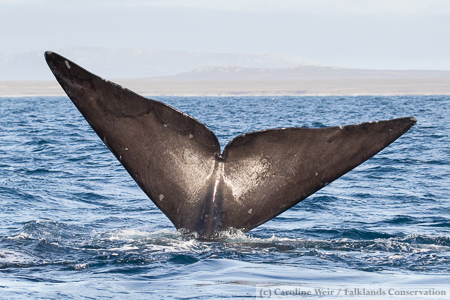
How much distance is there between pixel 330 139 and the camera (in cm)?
550

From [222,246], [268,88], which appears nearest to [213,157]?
[222,246]

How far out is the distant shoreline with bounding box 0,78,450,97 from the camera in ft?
477

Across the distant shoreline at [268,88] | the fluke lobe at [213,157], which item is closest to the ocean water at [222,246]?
the fluke lobe at [213,157]

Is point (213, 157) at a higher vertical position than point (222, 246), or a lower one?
higher

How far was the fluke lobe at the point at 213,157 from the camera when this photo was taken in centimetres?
538

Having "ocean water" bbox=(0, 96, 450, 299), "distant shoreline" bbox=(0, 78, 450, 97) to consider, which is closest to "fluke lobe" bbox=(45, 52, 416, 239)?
"ocean water" bbox=(0, 96, 450, 299)

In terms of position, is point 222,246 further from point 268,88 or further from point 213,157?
point 268,88

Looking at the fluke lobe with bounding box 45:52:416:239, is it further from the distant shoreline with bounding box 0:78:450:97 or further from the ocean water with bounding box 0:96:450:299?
the distant shoreline with bounding box 0:78:450:97

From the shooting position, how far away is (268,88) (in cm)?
16088

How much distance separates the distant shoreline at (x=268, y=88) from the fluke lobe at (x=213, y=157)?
443 feet

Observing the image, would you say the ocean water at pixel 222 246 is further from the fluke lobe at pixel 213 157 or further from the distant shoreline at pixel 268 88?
the distant shoreline at pixel 268 88

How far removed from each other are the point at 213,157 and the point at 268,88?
15609 centimetres

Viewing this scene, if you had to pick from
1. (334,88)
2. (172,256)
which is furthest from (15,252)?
(334,88)

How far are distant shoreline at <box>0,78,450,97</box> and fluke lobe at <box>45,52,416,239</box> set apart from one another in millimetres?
134926
